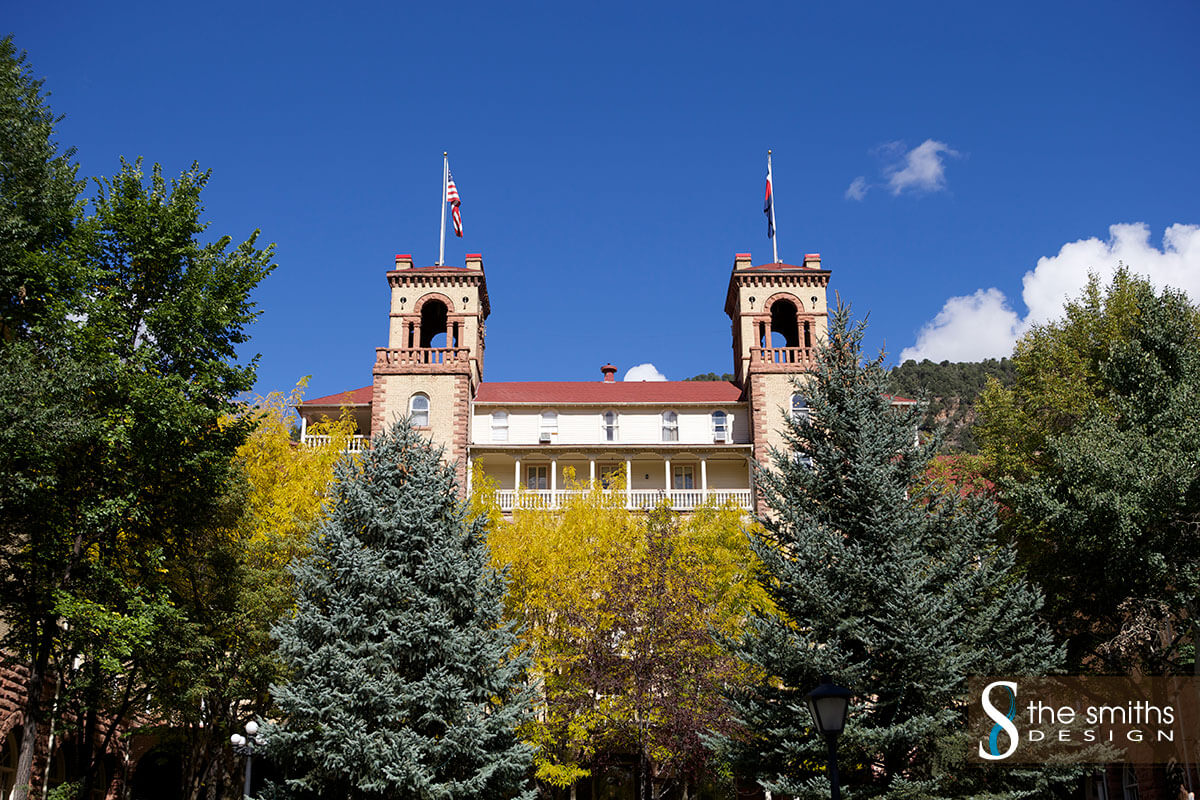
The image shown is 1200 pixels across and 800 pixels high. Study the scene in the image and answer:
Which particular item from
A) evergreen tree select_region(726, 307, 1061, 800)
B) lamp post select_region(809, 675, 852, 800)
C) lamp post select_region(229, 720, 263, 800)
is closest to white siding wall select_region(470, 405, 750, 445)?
evergreen tree select_region(726, 307, 1061, 800)

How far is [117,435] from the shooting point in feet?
61.1

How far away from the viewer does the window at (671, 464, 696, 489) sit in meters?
43.1

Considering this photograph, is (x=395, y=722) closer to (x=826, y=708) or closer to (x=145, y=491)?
(x=145, y=491)

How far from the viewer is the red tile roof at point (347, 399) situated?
4206cm

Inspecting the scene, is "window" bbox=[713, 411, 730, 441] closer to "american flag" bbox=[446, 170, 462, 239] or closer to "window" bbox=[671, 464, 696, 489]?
"window" bbox=[671, 464, 696, 489]

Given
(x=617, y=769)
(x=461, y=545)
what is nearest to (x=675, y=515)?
(x=617, y=769)

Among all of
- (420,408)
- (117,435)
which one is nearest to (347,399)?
(420,408)

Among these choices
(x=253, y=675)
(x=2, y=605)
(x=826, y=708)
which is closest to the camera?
(x=826, y=708)

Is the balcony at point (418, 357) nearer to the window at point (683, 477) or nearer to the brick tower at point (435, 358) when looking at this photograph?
the brick tower at point (435, 358)

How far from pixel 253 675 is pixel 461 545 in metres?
7.47

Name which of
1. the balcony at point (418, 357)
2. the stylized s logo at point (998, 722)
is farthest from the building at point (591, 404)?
the stylized s logo at point (998, 722)

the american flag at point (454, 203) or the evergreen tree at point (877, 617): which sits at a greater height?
the american flag at point (454, 203)

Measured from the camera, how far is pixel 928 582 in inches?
678

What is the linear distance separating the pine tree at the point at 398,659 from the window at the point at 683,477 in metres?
23.1
